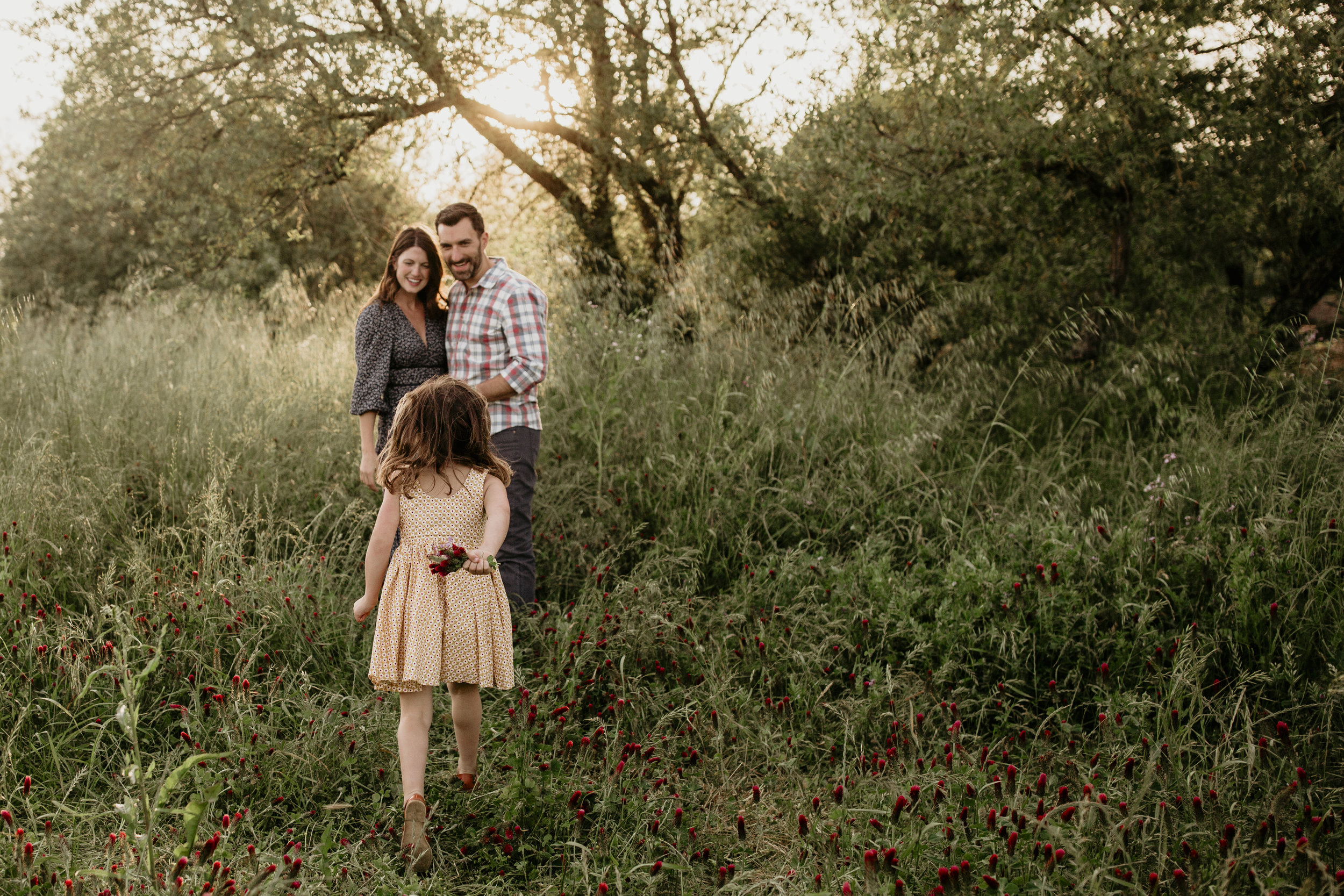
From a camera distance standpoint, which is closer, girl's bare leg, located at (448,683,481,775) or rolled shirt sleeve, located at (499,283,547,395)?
girl's bare leg, located at (448,683,481,775)

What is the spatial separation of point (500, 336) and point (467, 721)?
1.63 m

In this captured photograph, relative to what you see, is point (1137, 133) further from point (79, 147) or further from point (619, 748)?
point (79, 147)

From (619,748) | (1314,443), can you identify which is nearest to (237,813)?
(619,748)

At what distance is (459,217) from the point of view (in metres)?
3.65

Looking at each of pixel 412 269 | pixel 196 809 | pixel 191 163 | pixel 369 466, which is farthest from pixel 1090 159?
pixel 191 163

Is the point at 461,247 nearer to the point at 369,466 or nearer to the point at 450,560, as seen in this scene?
the point at 369,466

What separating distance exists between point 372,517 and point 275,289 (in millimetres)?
5240

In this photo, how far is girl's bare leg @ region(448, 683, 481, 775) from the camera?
2715 mm

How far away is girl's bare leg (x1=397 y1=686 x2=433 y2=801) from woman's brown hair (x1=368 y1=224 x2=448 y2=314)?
69.2 inches

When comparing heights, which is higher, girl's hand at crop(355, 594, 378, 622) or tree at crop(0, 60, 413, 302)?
tree at crop(0, 60, 413, 302)

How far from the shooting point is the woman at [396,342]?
360cm

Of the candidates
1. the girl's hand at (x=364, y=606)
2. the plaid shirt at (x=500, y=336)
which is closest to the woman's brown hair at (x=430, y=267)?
the plaid shirt at (x=500, y=336)

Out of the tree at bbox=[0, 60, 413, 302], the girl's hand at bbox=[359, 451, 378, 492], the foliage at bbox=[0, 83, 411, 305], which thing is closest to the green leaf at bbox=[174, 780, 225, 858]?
the girl's hand at bbox=[359, 451, 378, 492]

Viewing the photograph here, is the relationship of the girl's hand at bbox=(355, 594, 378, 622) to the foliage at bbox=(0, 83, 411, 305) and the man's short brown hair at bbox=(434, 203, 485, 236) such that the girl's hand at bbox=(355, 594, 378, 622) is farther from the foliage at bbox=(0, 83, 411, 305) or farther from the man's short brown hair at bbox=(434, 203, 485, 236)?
the foliage at bbox=(0, 83, 411, 305)
